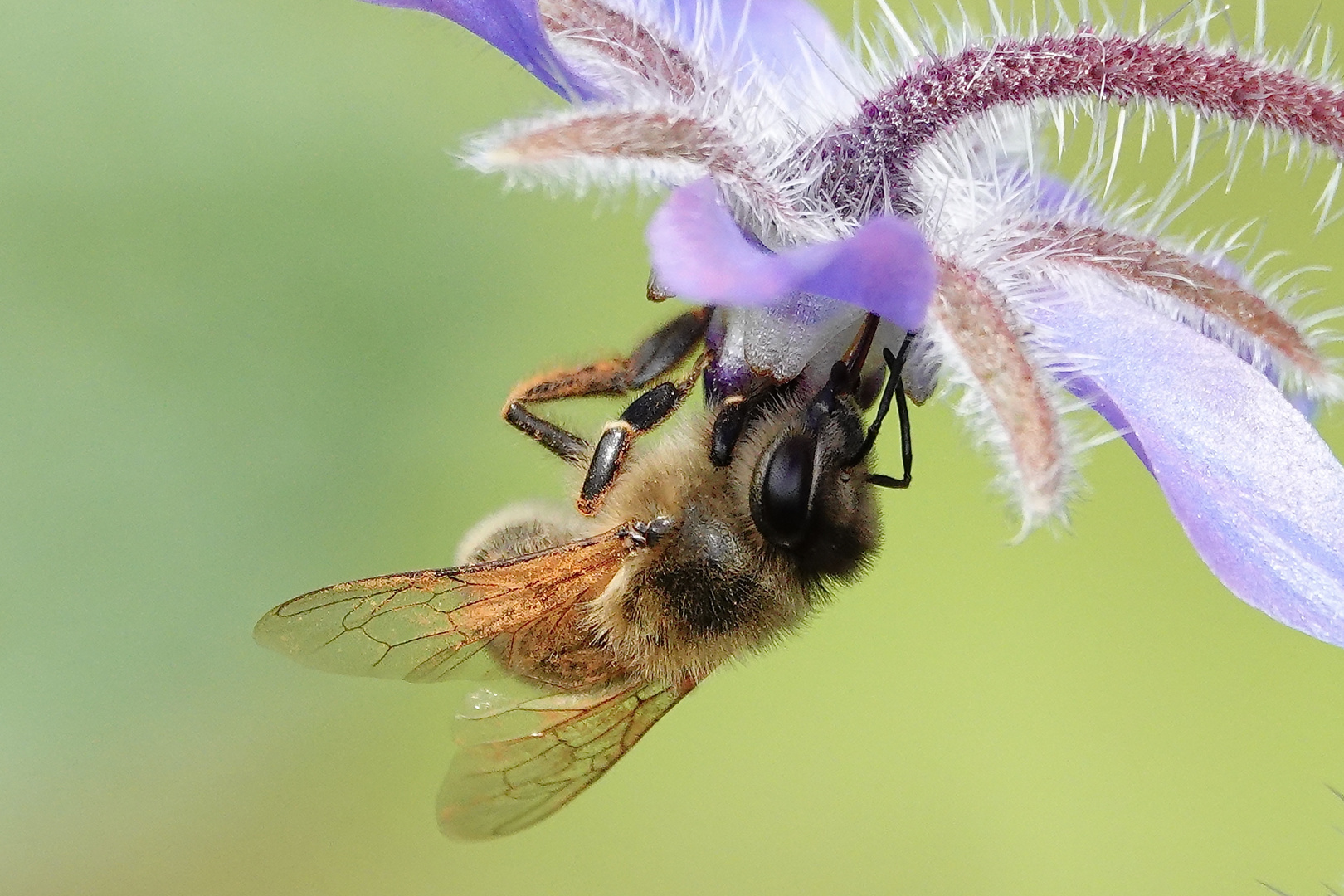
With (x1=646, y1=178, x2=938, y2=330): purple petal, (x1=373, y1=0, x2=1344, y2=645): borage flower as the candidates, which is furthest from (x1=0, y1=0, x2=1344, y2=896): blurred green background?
(x1=646, y1=178, x2=938, y2=330): purple petal

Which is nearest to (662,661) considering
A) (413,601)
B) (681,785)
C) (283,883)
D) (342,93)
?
(413,601)

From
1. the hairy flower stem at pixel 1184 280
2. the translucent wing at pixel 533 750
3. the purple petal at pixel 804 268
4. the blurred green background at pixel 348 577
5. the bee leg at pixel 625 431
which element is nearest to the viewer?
the purple petal at pixel 804 268

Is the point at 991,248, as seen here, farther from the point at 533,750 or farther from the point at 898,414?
the point at 533,750

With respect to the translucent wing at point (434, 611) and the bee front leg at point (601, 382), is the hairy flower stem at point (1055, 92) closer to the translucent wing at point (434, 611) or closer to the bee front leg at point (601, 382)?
the bee front leg at point (601, 382)

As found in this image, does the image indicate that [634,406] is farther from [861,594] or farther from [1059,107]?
[861,594]

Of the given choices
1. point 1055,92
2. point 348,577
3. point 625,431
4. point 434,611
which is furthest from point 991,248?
point 348,577

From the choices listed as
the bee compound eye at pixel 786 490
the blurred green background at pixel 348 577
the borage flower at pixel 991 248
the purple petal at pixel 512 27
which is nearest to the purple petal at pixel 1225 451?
the borage flower at pixel 991 248
